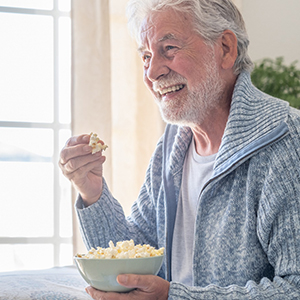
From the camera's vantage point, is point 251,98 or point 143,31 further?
point 143,31

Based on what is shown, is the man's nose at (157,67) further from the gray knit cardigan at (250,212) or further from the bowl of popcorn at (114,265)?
the bowl of popcorn at (114,265)

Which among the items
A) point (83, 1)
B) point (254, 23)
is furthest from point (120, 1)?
point (254, 23)

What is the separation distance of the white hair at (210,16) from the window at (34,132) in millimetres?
1409

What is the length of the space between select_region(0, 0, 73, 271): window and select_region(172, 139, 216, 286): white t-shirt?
4.63 feet

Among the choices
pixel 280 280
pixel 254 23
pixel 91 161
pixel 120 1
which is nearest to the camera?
pixel 280 280

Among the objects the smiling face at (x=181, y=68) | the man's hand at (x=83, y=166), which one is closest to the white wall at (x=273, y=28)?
the smiling face at (x=181, y=68)

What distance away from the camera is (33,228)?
105 inches

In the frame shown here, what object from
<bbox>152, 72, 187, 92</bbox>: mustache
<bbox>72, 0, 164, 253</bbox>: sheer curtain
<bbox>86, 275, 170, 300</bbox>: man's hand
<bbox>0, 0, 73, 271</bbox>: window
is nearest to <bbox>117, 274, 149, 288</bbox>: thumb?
<bbox>86, 275, 170, 300</bbox>: man's hand

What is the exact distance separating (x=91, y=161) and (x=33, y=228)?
159 cm

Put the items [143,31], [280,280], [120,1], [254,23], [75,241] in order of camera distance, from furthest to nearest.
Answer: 1. [254,23]
2. [120,1]
3. [75,241]
4. [143,31]
5. [280,280]

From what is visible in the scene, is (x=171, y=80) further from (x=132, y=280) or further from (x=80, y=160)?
(x=132, y=280)

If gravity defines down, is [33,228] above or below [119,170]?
below

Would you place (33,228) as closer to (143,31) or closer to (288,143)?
(143,31)

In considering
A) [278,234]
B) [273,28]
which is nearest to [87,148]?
[278,234]
